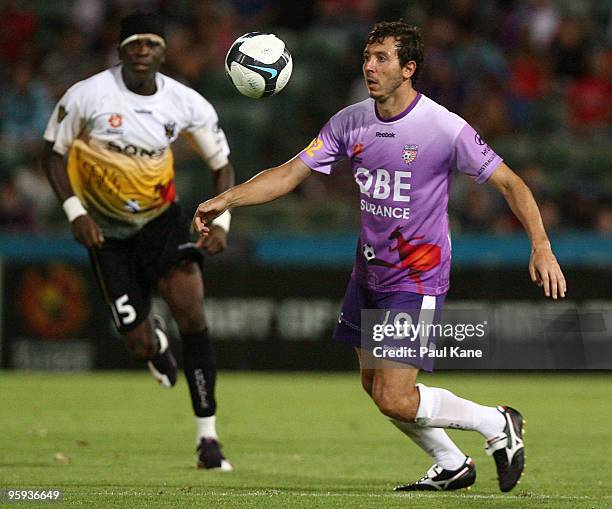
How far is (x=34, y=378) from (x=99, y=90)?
7380 mm

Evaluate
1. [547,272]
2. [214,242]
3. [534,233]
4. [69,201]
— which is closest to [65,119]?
[69,201]

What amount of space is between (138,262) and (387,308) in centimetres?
245

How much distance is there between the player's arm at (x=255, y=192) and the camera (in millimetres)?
6871

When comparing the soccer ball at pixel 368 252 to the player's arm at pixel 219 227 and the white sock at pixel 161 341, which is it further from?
the white sock at pixel 161 341

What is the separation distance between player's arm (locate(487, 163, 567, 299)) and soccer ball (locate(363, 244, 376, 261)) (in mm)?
752

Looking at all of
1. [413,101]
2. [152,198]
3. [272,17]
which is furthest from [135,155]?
[272,17]

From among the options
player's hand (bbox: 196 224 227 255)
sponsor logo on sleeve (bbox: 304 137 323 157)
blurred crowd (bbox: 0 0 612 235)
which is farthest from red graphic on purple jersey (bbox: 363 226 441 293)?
blurred crowd (bbox: 0 0 612 235)

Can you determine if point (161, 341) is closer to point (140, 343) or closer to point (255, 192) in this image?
point (140, 343)

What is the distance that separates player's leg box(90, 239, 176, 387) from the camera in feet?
29.7

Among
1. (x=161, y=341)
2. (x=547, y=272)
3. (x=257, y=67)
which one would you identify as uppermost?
(x=257, y=67)

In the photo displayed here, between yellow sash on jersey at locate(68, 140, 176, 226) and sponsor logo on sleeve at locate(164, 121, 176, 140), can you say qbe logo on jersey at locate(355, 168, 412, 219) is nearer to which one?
sponsor logo on sleeve at locate(164, 121, 176, 140)

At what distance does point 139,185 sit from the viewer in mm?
9242

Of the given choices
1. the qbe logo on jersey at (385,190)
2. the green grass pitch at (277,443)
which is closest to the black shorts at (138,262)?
the green grass pitch at (277,443)

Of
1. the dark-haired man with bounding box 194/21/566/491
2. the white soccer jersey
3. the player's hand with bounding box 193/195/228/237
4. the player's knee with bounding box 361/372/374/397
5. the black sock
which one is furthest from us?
the white soccer jersey
